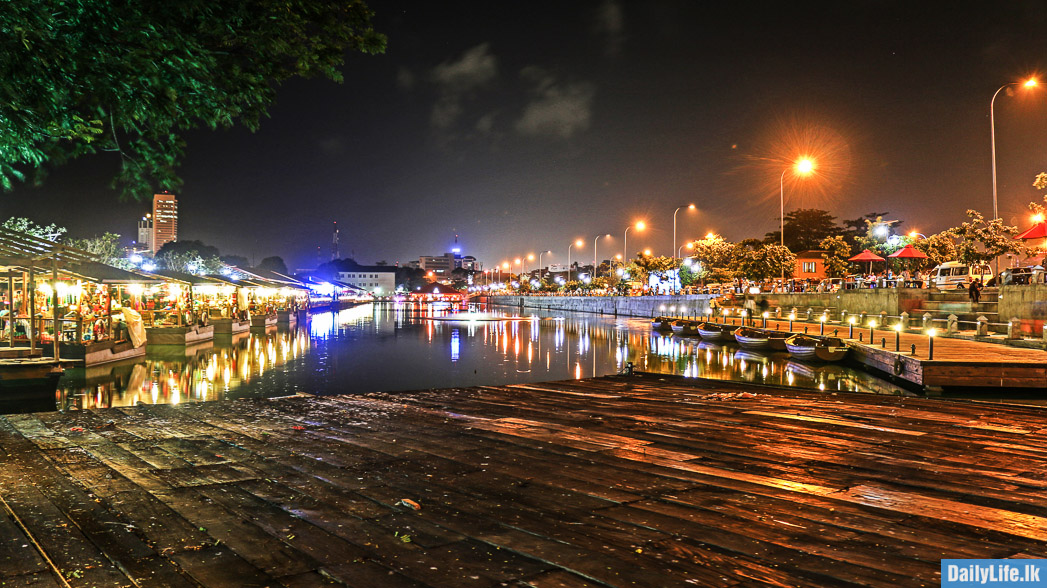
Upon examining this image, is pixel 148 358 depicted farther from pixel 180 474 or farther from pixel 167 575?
pixel 167 575

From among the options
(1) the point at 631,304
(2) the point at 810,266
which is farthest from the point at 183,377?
(2) the point at 810,266

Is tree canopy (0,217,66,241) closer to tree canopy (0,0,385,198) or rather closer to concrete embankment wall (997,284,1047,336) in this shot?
tree canopy (0,0,385,198)

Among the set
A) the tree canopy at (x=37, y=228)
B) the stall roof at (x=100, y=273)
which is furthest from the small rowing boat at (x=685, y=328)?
the tree canopy at (x=37, y=228)

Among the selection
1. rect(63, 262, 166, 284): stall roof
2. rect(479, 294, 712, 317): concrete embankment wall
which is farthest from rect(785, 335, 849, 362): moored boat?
rect(479, 294, 712, 317): concrete embankment wall

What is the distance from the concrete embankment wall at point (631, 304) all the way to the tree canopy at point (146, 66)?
59.1 metres

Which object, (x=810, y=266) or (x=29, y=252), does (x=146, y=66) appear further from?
(x=810, y=266)

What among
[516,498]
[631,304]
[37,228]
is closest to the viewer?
[516,498]

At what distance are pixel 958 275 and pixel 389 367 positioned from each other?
32.8 meters

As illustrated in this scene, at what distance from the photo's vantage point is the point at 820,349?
24.8 metres

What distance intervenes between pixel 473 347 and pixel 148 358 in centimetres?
1693

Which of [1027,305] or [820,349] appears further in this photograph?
[820,349]

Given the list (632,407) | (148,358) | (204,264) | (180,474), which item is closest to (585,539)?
(180,474)

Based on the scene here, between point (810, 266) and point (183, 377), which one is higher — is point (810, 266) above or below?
above

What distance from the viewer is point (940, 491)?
5043 mm
